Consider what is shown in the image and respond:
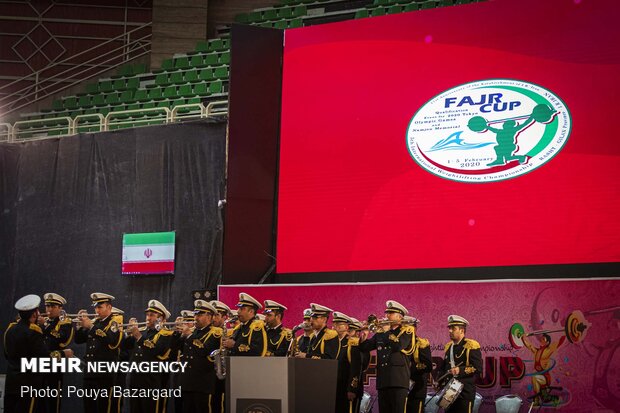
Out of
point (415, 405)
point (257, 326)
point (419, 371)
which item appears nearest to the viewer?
point (257, 326)

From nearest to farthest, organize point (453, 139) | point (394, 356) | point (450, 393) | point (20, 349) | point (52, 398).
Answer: point (20, 349) → point (450, 393) → point (394, 356) → point (52, 398) → point (453, 139)

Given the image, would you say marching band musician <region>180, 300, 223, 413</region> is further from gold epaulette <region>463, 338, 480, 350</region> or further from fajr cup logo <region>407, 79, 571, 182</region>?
fajr cup logo <region>407, 79, 571, 182</region>

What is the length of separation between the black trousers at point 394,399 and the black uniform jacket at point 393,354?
5cm

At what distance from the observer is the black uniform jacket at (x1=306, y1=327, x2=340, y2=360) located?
9844 millimetres

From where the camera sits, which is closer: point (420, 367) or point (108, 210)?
point (420, 367)

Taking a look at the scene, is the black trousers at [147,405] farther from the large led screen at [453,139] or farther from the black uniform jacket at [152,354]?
the large led screen at [453,139]

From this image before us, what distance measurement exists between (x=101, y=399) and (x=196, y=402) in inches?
54.9

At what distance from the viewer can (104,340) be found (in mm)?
10562

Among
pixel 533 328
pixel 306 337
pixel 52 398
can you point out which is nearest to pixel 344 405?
pixel 306 337

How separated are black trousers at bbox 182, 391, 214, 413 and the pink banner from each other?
222cm

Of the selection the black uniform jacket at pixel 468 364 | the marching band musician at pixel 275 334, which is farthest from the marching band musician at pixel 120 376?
the black uniform jacket at pixel 468 364

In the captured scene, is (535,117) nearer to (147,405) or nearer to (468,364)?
(468,364)

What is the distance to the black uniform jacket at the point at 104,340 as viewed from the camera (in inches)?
415

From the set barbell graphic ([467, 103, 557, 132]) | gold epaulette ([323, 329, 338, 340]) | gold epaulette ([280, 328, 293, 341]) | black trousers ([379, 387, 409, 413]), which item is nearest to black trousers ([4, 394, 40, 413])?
gold epaulette ([280, 328, 293, 341])
